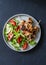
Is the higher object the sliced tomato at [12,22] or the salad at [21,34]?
the sliced tomato at [12,22]

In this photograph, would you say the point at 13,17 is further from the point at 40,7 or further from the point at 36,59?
the point at 36,59

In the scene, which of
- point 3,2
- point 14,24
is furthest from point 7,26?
point 3,2

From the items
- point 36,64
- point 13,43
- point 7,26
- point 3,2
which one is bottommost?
point 36,64

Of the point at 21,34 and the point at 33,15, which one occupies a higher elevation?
the point at 33,15

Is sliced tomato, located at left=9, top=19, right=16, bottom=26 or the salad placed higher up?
sliced tomato, located at left=9, top=19, right=16, bottom=26
